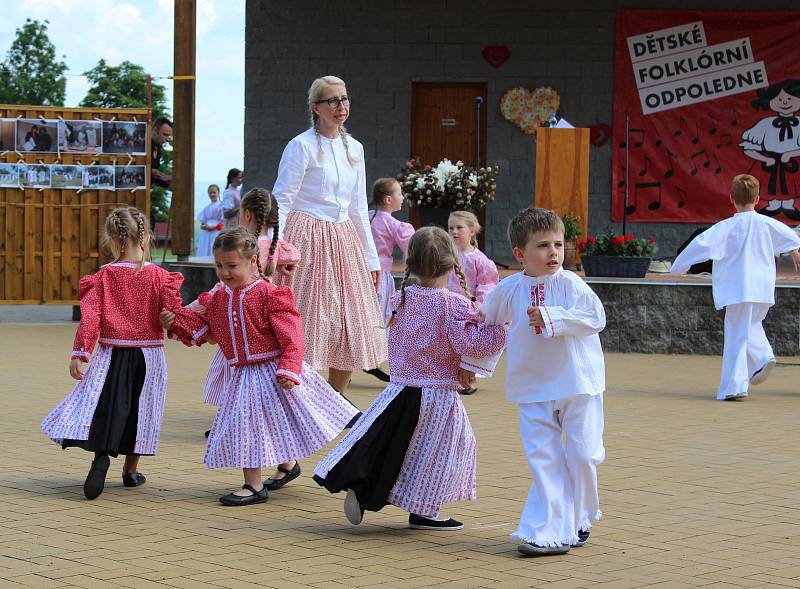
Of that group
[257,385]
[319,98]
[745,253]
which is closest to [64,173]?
[319,98]

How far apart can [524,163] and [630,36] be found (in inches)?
89.5

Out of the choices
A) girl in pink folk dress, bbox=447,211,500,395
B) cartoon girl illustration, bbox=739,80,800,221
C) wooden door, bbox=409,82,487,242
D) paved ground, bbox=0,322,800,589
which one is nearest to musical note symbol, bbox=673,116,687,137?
cartoon girl illustration, bbox=739,80,800,221

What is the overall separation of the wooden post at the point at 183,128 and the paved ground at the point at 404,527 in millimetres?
6957

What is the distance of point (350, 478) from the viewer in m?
5.46

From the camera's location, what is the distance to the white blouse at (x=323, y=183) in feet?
25.6

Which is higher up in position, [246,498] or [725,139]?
[725,139]

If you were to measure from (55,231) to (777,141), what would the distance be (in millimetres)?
9953

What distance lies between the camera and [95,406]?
20.6 ft

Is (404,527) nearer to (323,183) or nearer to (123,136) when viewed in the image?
(323,183)

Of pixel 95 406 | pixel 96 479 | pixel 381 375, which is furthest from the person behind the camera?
pixel 381 375

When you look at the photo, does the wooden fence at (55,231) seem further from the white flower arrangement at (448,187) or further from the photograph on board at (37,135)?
the white flower arrangement at (448,187)

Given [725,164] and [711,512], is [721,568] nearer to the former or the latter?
[711,512]

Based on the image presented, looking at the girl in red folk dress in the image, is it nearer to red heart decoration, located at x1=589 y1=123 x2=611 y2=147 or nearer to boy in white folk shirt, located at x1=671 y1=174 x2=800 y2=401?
boy in white folk shirt, located at x1=671 y1=174 x2=800 y2=401

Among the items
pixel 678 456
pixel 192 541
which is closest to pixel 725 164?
pixel 678 456
